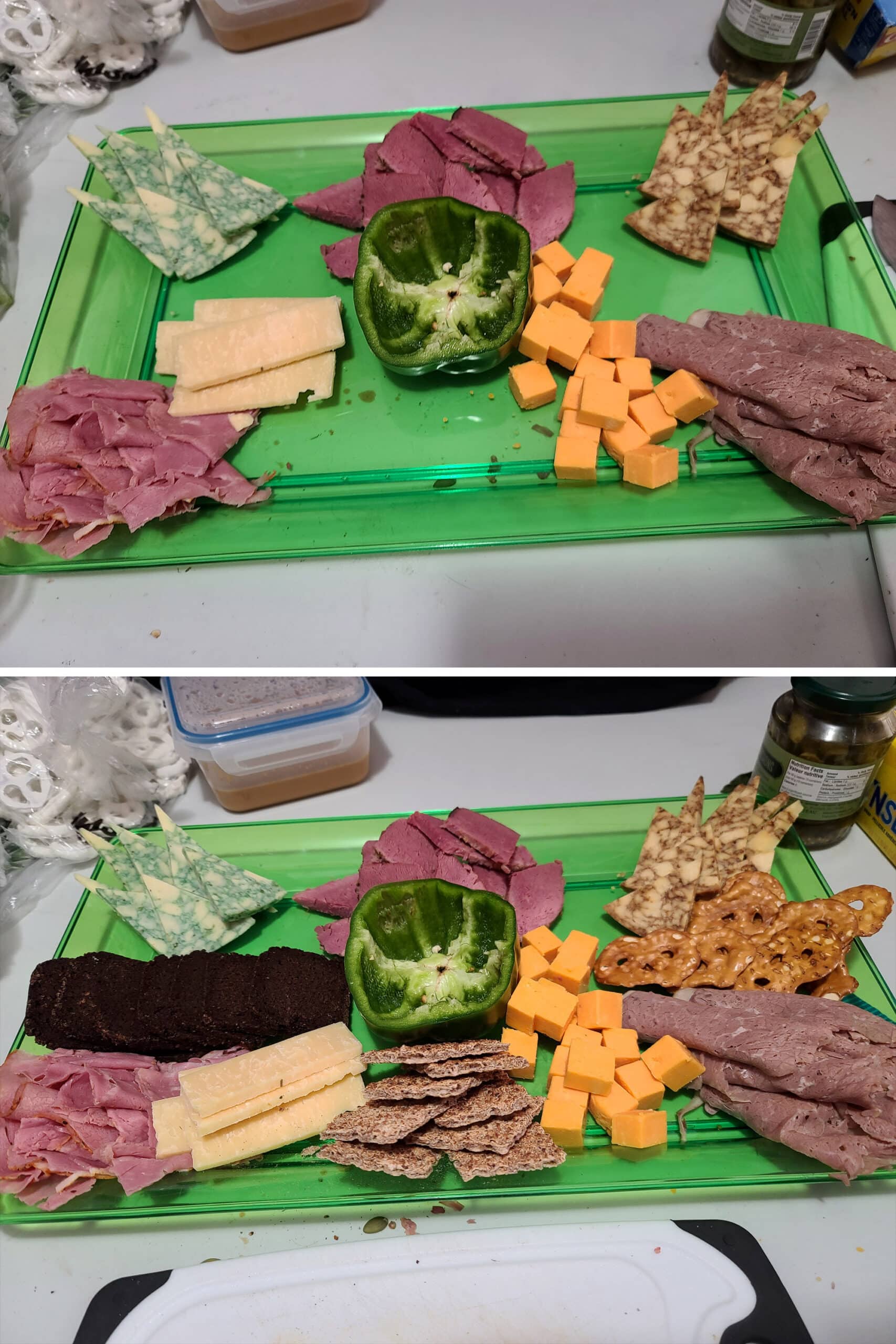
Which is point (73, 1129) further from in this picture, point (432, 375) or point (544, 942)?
point (432, 375)

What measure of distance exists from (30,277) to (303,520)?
3.10 feet

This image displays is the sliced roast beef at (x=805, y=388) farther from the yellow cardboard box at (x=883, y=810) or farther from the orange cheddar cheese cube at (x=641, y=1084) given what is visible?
the orange cheddar cheese cube at (x=641, y=1084)

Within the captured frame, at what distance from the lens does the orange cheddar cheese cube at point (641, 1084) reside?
4.60ft

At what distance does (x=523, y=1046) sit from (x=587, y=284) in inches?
53.7

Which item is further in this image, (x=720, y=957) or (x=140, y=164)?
(x=140, y=164)

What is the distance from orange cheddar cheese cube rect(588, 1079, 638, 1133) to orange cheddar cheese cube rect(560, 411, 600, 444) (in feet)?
3.52

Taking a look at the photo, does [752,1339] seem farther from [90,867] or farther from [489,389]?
[489,389]

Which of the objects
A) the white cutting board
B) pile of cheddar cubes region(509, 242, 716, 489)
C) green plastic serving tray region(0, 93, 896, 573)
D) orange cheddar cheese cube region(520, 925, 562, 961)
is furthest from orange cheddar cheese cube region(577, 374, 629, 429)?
the white cutting board

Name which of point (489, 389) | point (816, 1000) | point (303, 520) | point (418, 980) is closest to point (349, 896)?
point (418, 980)

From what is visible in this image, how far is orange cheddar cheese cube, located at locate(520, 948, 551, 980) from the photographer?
154cm

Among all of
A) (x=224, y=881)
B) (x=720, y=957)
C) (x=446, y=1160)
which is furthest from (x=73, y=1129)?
(x=720, y=957)

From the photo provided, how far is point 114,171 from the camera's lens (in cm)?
193

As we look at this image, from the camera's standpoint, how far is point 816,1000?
1.48 metres

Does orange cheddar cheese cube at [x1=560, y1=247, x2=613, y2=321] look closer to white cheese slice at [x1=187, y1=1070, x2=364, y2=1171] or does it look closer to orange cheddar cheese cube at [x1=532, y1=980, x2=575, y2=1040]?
orange cheddar cheese cube at [x1=532, y1=980, x2=575, y2=1040]
